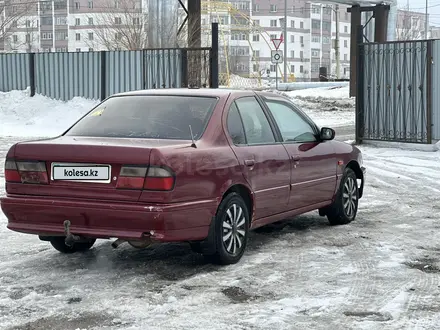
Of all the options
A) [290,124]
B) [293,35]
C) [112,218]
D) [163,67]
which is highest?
[293,35]

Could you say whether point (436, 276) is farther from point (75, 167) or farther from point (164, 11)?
point (164, 11)

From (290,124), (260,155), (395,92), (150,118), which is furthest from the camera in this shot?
(395,92)

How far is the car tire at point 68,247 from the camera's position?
696 cm

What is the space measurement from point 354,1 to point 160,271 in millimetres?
25613

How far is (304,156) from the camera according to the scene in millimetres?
7727

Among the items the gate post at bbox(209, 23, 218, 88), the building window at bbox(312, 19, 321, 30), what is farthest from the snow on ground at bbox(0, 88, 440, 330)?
the building window at bbox(312, 19, 321, 30)

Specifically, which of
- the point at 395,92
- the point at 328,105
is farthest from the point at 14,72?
the point at 395,92

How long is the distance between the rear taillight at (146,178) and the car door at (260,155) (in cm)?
97

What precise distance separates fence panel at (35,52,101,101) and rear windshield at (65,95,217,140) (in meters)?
16.4

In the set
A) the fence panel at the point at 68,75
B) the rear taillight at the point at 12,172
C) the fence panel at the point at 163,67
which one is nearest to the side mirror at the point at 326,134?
the rear taillight at the point at 12,172

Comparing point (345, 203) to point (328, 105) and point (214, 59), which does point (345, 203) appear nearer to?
point (214, 59)

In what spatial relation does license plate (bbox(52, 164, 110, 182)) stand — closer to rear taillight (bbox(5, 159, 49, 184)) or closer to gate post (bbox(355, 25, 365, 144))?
rear taillight (bbox(5, 159, 49, 184))

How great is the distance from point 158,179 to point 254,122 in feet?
5.49

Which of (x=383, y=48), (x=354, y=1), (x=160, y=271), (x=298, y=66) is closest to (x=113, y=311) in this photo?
(x=160, y=271)
